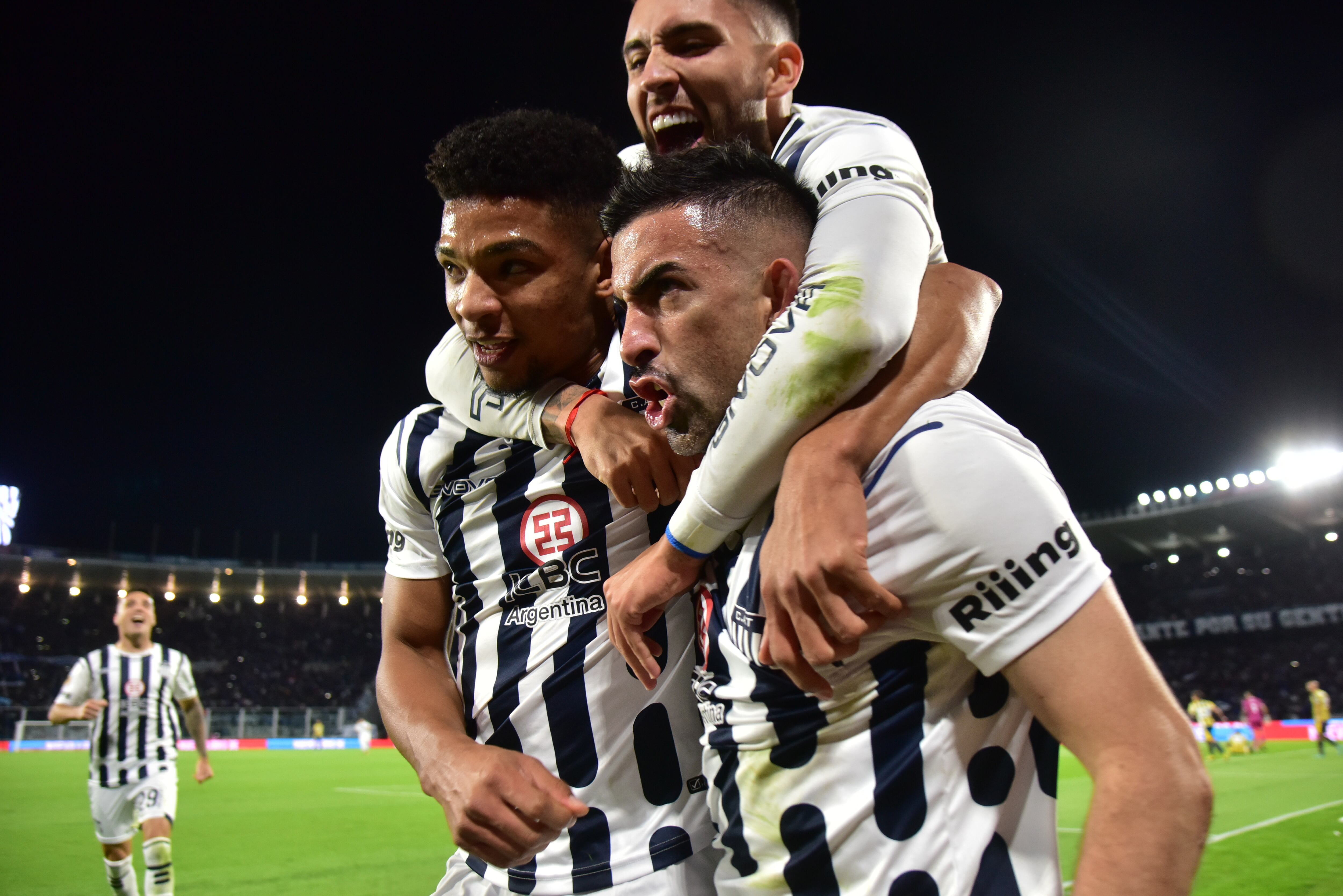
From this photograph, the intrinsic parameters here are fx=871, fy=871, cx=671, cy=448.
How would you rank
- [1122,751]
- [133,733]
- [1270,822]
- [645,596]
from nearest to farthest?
1. [1122,751]
2. [645,596]
3. [133,733]
4. [1270,822]

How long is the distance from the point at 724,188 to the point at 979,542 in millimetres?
910

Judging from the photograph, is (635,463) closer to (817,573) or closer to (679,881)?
(817,573)

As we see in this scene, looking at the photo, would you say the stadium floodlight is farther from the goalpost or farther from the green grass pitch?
the goalpost

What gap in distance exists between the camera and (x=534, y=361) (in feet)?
7.30

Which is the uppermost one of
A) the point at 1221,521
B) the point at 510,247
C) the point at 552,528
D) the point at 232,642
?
the point at 1221,521

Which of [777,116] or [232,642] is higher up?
[232,642]

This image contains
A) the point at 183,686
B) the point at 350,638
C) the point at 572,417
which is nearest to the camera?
the point at 572,417

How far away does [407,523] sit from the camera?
2.48m

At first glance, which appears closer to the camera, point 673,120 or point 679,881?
point 679,881

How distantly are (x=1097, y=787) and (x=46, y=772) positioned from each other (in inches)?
967

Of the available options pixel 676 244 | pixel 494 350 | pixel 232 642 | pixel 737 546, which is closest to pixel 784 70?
pixel 676 244

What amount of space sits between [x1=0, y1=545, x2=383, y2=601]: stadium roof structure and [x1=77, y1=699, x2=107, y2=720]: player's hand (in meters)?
30.7

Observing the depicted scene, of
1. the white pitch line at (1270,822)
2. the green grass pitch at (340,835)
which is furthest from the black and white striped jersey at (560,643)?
the white pitch line at (1270,822)

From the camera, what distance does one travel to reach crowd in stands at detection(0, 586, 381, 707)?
41.1m
